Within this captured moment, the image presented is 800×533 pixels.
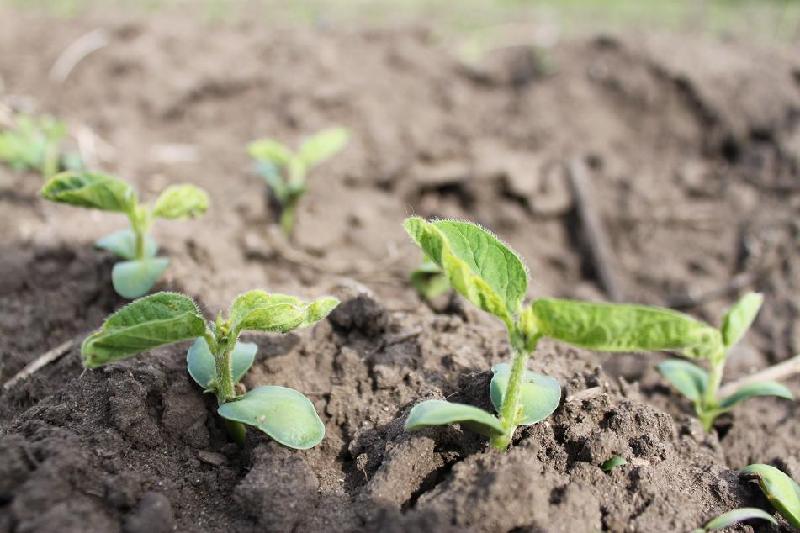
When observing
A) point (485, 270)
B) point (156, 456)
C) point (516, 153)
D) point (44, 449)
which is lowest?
point (516, 153)

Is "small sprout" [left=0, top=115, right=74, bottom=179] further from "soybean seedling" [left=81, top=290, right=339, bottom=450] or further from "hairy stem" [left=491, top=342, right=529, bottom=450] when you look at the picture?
"hairy stem" [left=491, top=342, right=529, bottom=450]

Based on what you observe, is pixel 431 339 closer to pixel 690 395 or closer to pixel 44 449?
pixel 690 395

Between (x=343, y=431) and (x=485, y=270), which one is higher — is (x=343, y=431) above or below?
below

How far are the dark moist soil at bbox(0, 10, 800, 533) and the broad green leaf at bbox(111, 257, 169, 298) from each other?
9 cm

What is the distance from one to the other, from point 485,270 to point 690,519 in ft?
2.12

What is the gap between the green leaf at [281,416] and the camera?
1.42 m

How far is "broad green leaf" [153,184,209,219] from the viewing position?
2.05 meters

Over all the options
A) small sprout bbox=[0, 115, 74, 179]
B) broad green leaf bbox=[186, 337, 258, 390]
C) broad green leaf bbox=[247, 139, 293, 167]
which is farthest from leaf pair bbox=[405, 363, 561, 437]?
small sprout bbox=[0, 115, 74, 179]

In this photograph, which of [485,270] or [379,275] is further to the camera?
[379,275]

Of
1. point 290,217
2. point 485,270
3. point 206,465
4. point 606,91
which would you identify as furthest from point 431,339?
point 606,91

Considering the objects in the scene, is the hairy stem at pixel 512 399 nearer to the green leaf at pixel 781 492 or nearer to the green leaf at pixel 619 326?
the green leaf at pixel 619 326

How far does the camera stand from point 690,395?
1898 millimetres

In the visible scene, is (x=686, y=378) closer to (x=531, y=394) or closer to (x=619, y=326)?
(x=531, y=394)

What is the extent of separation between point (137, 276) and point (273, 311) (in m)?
0.71
